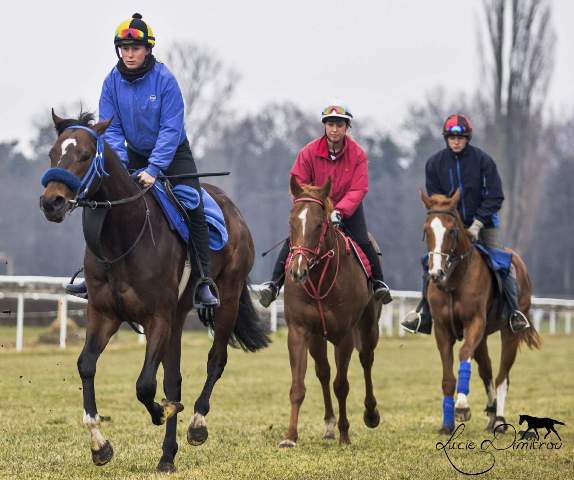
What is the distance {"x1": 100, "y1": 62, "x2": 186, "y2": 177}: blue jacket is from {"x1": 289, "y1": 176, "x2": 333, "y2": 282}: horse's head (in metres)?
1.24

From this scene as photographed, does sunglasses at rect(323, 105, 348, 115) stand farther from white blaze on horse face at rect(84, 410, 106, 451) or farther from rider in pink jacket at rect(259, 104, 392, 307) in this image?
white blaze on horse face at rect(84, 410, 106, 451)

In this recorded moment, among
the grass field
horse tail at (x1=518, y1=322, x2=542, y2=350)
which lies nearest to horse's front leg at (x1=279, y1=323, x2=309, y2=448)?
the grass field

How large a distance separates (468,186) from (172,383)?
4.60 m

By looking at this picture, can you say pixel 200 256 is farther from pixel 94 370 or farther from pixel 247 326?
pixel 247 326

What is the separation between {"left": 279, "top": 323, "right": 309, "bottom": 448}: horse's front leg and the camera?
30.4 ft

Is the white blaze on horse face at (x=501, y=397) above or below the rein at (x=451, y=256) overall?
below

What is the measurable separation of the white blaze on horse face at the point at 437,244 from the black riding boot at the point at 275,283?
4.91 ft

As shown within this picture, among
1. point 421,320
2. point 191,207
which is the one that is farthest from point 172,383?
point 421,320

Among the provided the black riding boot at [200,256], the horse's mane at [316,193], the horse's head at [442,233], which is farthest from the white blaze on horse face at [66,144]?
the horse's head at [442,233]

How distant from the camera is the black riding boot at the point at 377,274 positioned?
10.5m

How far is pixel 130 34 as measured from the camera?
8.12 meters

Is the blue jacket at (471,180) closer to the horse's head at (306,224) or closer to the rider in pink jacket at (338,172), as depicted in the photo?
the rider in pink jacket at (338,172)

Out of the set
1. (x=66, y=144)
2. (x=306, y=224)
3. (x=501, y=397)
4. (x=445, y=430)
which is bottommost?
(x=445, y=430)

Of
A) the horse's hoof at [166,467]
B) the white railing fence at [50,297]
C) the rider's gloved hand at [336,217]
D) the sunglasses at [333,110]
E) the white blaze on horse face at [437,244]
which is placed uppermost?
the sunglasses at [333,110]
